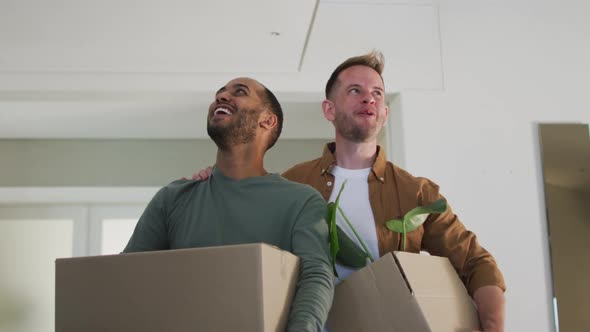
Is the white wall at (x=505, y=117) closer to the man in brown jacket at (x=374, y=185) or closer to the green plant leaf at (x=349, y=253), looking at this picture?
the man in brown jacket at (x=374, y=185)

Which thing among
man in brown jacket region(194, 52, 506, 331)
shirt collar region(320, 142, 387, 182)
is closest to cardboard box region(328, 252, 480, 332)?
man in brown jacket region(194, 52, 506, 331)

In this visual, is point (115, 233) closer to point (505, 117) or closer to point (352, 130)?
point (505, 117)

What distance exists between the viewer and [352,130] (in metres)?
1.71

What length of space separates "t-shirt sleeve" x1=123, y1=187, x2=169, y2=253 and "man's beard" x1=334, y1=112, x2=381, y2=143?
64 cm

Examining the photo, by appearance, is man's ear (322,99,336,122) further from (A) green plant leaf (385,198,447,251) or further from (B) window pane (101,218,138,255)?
(B) window pane (101,218,138,255)

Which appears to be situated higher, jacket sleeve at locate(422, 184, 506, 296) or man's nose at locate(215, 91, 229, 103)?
man's nose at locate(215, 91, 229, 103)

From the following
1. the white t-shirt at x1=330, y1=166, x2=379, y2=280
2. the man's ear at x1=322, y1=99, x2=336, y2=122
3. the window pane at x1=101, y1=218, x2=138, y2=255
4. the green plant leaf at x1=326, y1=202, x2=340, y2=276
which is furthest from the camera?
the window pane at x1=101, y1=218, x2=138, y2=255

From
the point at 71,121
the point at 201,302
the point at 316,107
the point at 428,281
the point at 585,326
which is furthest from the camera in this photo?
the point at 71,121

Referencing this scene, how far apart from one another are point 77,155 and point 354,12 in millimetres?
2768

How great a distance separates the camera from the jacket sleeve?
4.68ft

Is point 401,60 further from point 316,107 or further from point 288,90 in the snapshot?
point 316,107

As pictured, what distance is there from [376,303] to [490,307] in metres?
0.31

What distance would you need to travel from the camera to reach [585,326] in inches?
130

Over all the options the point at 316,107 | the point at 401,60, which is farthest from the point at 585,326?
the point at 316,107
